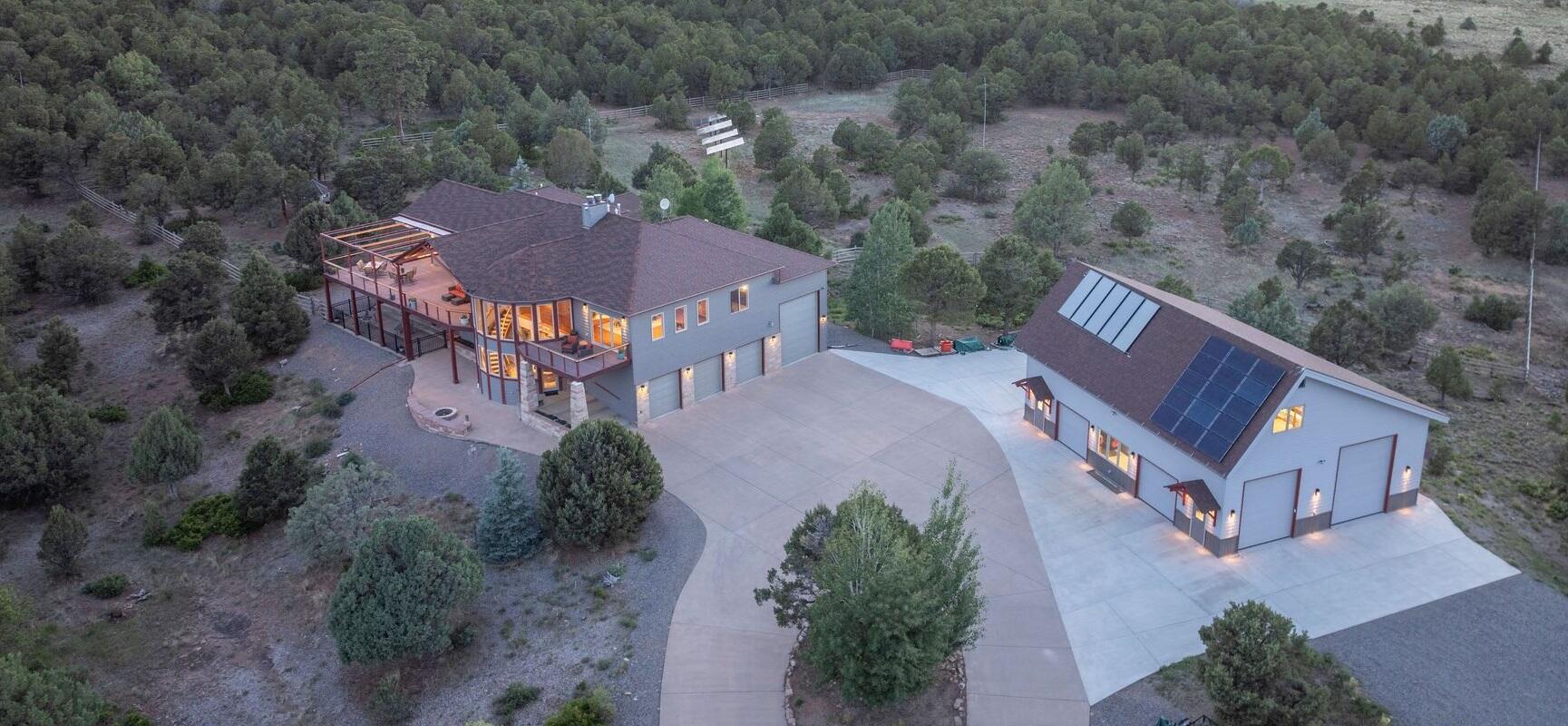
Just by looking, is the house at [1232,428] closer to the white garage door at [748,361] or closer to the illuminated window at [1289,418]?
the illuminated window at [1289,418]

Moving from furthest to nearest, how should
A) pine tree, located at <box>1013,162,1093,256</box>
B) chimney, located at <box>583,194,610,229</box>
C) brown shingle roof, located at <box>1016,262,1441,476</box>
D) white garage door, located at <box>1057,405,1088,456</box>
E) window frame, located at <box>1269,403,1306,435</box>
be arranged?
pine tree, located at <box>1013,162,1093,256</box> < chimney, located at <box>583,194,610,229</box> < white garage door, located at <box>1057,405,1088,456</box> < brown shingle roof, located at <box>1016,262,1441,476</box> < window frame, located at <box>1269,403,1306,435</box>

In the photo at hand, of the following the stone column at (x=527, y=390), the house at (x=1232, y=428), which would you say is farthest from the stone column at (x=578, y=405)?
the house at (x=1232, y=428)

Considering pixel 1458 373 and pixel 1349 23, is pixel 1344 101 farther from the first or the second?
pixel 1458 373

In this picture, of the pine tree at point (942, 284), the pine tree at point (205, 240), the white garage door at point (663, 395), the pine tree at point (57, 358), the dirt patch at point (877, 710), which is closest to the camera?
the dirt patch at point (877, 710)

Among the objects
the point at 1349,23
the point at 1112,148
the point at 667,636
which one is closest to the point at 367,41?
the point at 1112,148

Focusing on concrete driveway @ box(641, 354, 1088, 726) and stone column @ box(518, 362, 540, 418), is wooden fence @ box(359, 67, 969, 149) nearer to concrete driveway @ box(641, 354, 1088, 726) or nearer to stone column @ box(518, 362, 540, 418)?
stone column @ box(518, 362, 540, 418)

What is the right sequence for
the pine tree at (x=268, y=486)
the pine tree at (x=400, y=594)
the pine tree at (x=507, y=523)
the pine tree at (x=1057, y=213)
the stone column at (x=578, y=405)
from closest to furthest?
1. the pine tree at (x=400, y=594)
2. the pine tree at (x=507, y=523)
3. the pine tree at (x=268, y=486)
4. the stone column at (x=578, y=405)
5. the pine tree at (x=1057, y=213)

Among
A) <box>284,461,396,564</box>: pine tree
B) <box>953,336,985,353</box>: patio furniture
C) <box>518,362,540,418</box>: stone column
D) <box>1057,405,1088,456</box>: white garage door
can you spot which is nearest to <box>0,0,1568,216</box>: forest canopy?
<box>518,362,540,418</box>: stone column
